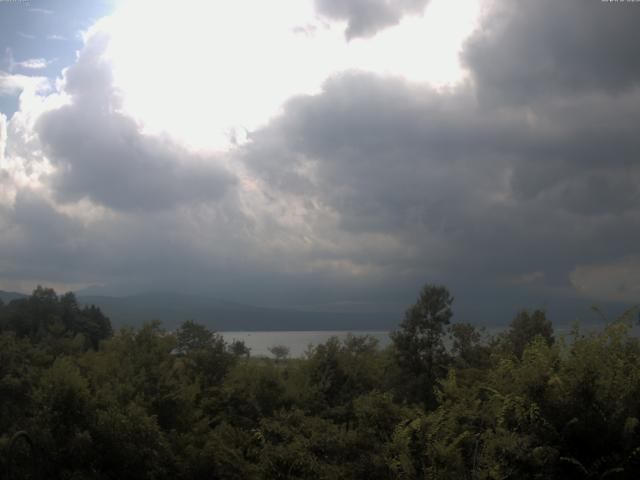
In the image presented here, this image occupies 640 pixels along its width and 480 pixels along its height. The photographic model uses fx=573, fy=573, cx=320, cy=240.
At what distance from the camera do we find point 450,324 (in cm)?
3416

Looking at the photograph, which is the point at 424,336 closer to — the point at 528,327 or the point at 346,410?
the point at 528,327

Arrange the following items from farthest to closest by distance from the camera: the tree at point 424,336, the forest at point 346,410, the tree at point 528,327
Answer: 1. the tree at point 528,327
2. the tree at point 424,336
3. the forest at point 346,410

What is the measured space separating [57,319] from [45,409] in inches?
2606

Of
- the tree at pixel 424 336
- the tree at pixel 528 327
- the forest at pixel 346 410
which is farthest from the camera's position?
the tree at pixel 528 327

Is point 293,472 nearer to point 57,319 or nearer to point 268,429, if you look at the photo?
point 268,429

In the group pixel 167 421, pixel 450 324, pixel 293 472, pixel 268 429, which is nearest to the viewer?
pixel 293 472

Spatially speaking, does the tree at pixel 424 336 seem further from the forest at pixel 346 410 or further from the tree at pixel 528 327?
the tree at pixel 528 327

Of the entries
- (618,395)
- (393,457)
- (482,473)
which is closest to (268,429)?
(393,457)

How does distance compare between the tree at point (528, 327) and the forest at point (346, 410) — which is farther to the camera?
the tree at point (528, 327)

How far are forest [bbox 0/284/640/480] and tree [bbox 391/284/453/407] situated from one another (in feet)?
0.21

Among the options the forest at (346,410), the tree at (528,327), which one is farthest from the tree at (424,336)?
the tree at (528,327)

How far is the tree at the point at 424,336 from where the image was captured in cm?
3253

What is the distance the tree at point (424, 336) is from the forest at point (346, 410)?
0.06 metres

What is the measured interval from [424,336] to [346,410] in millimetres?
12771
